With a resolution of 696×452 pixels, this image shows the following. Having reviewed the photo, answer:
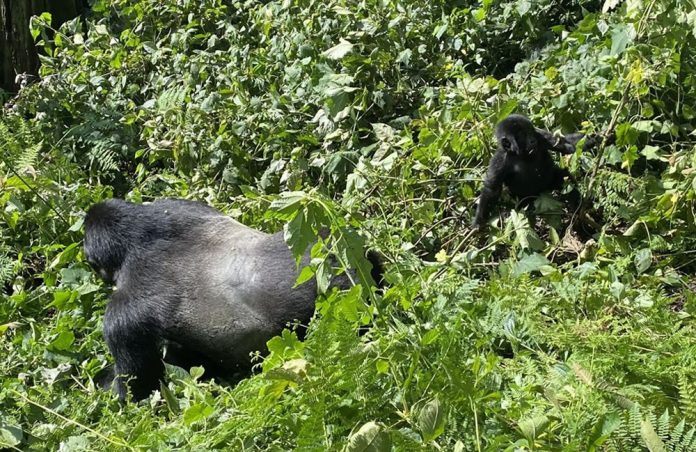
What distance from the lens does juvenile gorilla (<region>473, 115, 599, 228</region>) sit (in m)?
3.76

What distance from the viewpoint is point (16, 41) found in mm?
6496

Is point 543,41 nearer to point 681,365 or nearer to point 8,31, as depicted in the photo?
point 681,365

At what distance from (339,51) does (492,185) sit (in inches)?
53.9

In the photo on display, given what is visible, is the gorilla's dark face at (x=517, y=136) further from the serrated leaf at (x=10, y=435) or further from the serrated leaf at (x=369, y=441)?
the serrated leaf at (x=10, y=435)

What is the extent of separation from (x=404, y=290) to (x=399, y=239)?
904mm

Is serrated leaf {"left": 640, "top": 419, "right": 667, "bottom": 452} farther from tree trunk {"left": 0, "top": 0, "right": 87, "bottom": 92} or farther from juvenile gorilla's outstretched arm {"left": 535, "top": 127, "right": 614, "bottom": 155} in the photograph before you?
tree trunk {"left": 0, "top": 0, "right": 87, "bottom": 92}

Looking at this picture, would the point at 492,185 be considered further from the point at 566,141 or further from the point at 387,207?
the point at 387,207

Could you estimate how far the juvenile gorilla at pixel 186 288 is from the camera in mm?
3447

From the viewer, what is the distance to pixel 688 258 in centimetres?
359

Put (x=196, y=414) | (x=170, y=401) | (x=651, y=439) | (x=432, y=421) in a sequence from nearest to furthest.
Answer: (x=651, y=439), (x=432, y=421), (x=196, y=414), (x=170, y=401)

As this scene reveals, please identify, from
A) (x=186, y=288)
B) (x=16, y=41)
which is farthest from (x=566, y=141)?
(x=16, y=41)

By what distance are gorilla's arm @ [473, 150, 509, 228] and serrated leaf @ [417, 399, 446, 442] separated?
181 centimetres

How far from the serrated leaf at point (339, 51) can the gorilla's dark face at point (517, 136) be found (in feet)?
4.21

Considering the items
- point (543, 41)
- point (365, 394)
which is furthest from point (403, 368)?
point (543, 41)
